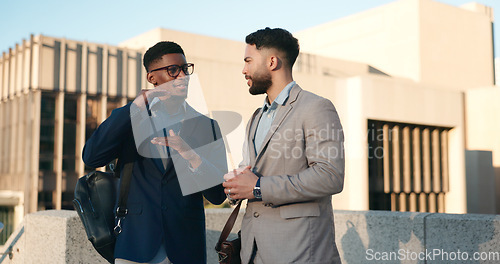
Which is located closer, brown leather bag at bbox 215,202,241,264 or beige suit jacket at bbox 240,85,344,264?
beige suit jacket at bbox 240,85,344,264

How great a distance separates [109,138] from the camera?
2.94 metres

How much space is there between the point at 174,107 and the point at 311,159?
1032mm

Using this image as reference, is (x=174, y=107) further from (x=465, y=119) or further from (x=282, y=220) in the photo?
(x=465, y=119)

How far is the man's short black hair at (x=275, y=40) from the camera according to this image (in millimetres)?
2834

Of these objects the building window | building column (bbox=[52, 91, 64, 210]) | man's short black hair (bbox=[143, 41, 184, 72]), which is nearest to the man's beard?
man's short black hair (bbox=[143, 41, 184, 72])

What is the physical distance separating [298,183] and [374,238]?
305 cm

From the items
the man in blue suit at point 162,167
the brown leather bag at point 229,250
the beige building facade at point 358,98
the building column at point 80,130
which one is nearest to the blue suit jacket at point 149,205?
the man in blue suit at point 162,167

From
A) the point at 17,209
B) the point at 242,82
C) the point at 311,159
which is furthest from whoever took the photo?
the point at 242,82

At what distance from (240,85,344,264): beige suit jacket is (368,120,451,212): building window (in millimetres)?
34801

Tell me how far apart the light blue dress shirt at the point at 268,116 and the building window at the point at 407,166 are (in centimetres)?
3465

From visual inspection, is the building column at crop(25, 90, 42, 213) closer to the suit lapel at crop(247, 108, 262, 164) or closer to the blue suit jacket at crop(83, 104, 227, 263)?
the blue suit jacket at crop(83, 104, 227, 263)

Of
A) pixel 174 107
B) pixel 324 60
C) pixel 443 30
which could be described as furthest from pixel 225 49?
pixel 174 107

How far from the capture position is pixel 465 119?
156 ft

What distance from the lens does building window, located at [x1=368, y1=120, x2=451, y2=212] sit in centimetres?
3722
